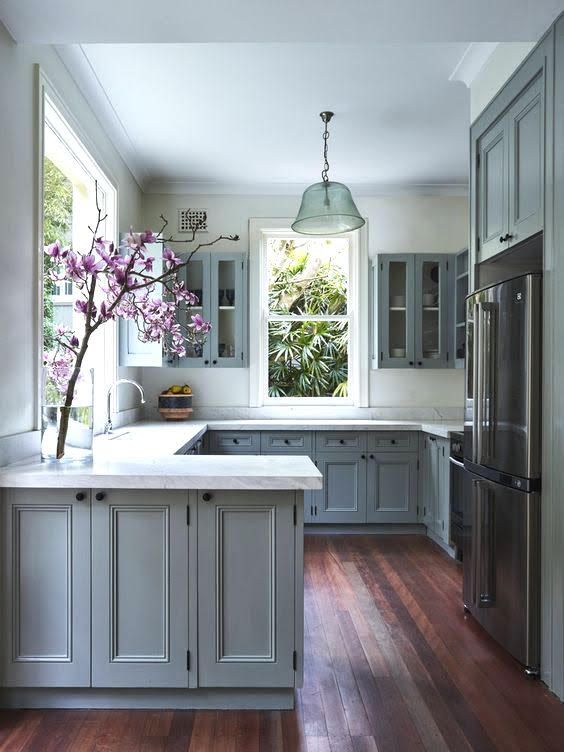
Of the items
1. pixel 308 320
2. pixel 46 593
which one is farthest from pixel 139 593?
pixel 308 320

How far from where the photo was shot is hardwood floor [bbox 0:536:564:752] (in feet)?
6.44

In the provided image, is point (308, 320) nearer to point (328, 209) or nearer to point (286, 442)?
point (286, 442)

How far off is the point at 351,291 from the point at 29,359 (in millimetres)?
3306

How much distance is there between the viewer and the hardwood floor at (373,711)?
1.96 m

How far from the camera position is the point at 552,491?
7.64 feet

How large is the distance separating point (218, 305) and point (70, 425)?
2797mm

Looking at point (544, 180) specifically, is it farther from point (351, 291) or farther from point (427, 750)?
point (351, 291)

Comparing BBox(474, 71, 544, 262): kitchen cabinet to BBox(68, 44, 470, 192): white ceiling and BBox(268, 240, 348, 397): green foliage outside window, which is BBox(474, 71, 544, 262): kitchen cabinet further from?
BBox(268, 240, 348, 397): green foliage outside window

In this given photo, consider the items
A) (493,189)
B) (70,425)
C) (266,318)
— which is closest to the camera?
(70,425)

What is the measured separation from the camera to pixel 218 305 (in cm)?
499

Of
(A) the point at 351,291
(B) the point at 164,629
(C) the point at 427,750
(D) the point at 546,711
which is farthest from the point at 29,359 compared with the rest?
(A) the point at 351,291

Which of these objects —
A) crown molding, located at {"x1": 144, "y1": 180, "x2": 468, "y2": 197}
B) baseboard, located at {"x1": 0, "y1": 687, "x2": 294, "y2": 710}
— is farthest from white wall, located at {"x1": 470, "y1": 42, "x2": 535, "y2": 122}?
baseboard, located at {"x1": 0, "y1": 687, "x2": 294, "y2": 710}

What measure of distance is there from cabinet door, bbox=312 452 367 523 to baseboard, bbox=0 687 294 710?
8.27 ft

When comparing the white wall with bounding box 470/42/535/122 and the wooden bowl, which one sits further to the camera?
the wooden bowl
